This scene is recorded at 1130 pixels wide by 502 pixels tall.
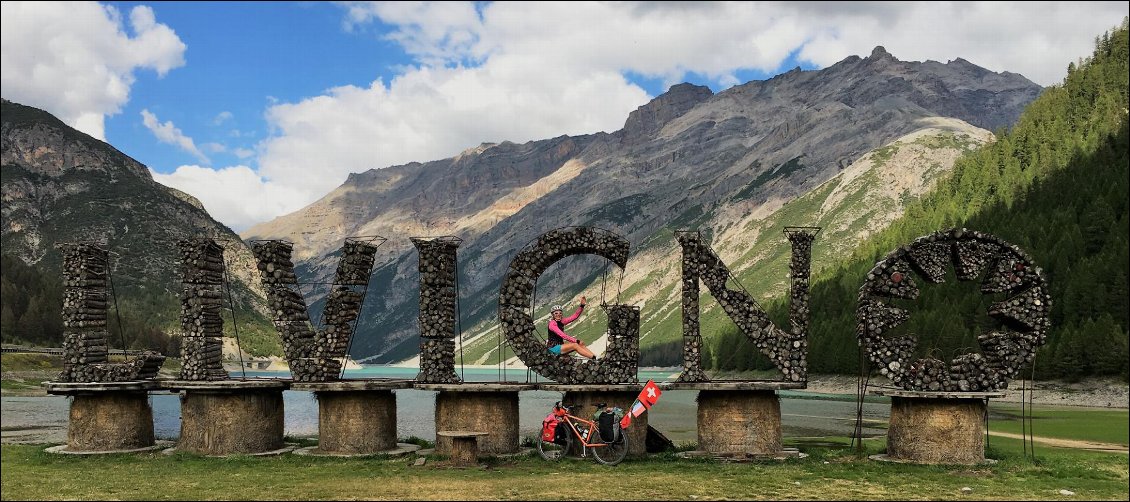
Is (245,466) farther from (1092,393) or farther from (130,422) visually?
(1092,393)

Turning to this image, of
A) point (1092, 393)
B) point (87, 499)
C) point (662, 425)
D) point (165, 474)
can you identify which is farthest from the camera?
point (1092, 393)

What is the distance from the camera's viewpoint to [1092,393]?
3174 inches

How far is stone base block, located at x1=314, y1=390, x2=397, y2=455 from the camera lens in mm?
29688

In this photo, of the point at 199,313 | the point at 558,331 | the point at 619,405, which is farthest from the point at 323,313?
the point at 619,405

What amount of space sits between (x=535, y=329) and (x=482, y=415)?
11.0ft

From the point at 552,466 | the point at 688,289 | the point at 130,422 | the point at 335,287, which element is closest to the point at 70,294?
the point at 130,422

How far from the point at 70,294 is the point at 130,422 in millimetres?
5176

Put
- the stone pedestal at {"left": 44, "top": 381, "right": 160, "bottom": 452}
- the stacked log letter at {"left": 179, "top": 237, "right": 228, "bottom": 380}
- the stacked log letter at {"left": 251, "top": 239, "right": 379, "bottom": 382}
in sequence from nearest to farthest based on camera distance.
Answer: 1. the stacked log letter at {"left": 251, "top": 239, "right": 379, "bottom": 382}
2. the stacked log letter at {"left": 179, "top": 237, "right": 228, "bottom": 380}
3. the stone pedestal at {"left": 44, "top": 381, "right": 160, "bottom": 452}

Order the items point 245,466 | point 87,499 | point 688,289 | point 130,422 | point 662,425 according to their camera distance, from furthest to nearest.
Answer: point 662,425
point 130,422
point 688,289
point 245,466
point 87,499

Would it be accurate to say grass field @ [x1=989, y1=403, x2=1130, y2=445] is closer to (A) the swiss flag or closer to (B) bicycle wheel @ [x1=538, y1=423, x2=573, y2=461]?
(A) the swiss flag

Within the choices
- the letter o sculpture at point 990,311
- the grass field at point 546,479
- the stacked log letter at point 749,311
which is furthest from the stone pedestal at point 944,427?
the stacked log letter at point 749,311

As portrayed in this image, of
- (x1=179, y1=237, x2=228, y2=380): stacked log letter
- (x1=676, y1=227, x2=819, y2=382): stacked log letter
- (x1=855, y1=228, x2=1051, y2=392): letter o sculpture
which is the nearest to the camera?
(x1=855, y1=228, x2=1051, y2=392): letter o sculpture

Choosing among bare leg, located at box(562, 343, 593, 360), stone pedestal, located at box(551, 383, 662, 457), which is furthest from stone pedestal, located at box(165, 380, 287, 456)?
bare leg, located at box(562, 343, 593, 360)

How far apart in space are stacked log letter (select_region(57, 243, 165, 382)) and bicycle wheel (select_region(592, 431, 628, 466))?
16.1 m
